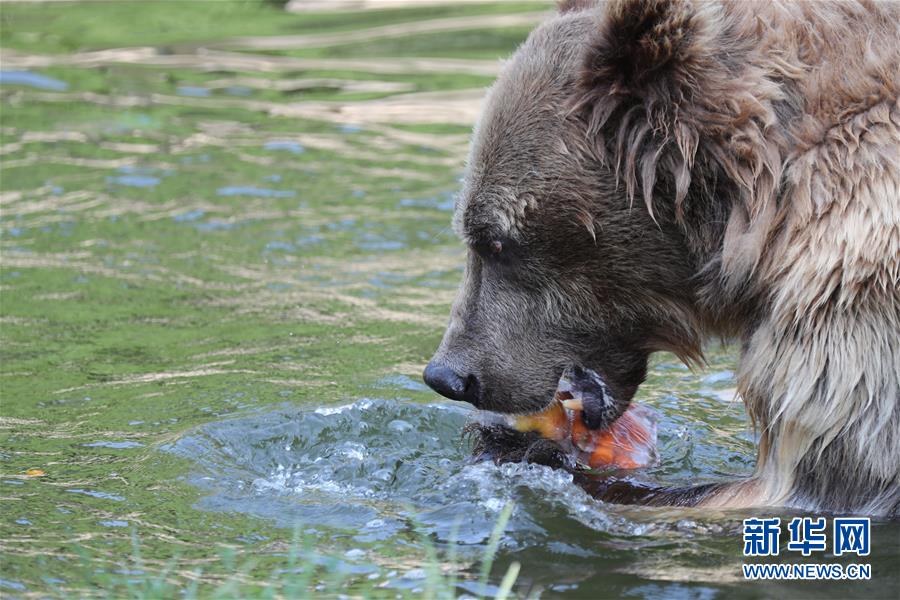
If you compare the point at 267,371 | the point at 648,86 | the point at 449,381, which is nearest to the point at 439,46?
the point at 267,371

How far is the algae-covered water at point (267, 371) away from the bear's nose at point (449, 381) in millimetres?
325

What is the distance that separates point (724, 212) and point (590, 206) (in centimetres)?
47

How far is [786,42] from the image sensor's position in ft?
14.9

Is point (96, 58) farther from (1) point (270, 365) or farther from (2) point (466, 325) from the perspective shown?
(2) point (466, 325)

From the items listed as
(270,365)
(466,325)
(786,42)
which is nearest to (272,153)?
(270,365)

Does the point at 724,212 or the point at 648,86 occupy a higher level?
the point at 648,86

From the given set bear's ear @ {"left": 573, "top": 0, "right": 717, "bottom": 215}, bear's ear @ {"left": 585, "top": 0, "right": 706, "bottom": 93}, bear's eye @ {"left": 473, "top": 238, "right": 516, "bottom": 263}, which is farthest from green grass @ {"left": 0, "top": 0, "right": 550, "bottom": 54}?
bear's ear @ {"left": 585, "top": 0, "right": 706, "bottom": 93}

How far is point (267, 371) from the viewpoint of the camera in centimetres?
682

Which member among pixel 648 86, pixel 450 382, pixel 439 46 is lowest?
pixel 450 382

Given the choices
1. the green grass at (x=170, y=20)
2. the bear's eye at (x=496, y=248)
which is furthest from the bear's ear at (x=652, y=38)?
the green grass at (x=170, y=20)

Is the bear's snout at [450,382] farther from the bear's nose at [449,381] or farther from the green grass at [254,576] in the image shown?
the green grass at [254,576]

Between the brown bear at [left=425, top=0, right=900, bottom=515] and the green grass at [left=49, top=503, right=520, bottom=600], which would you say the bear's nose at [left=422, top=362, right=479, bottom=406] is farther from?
the green grass at [left=49, top=503, right=520, bottom=600]

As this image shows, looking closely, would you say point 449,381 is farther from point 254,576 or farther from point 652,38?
point 652,38

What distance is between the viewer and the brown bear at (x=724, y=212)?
4375 mm
